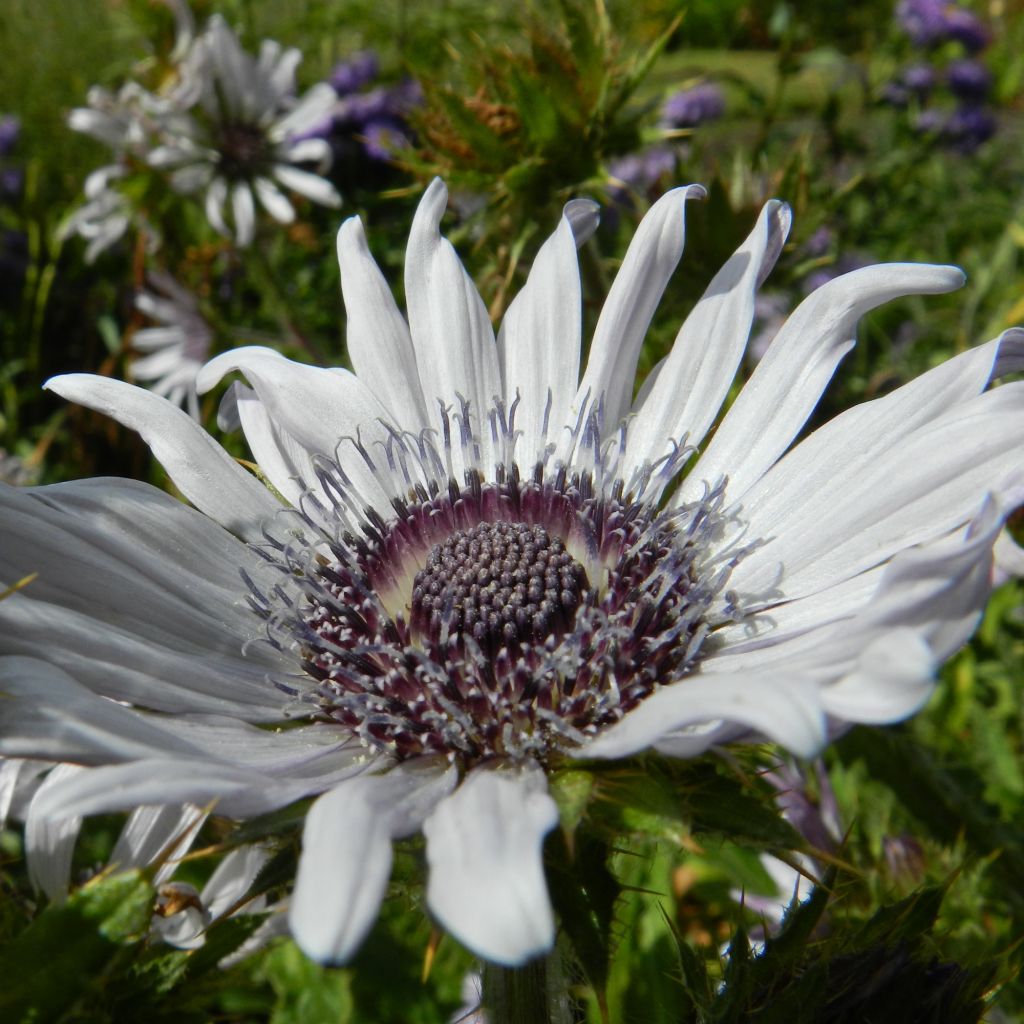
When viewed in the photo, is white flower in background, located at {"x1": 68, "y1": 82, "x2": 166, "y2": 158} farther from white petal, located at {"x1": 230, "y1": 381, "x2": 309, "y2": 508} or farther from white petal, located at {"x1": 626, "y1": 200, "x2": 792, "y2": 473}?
white petal, located at {"x1": 626, "y1": 200, "x2": 792, "y2": 473}

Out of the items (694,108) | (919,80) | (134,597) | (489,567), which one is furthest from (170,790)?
(919,80)

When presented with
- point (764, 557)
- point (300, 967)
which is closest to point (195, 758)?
point (764, 557)

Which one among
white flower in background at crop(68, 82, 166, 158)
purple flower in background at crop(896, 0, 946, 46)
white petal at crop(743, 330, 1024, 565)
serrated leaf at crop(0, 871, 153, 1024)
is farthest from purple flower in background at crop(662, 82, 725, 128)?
serrated leaf at crop(0, 871, 153, 1024)

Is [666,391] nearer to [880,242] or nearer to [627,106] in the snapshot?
[627,106]

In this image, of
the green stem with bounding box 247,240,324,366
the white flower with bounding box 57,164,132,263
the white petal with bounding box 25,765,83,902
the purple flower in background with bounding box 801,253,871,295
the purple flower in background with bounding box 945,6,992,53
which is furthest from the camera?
the purple flower in background with bounding box 945,6,992,53

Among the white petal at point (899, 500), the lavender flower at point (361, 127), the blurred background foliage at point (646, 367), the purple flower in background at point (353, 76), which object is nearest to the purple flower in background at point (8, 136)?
the blurred background foliage at point (646, 367)

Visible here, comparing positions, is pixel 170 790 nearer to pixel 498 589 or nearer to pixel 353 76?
pixel 498 589
